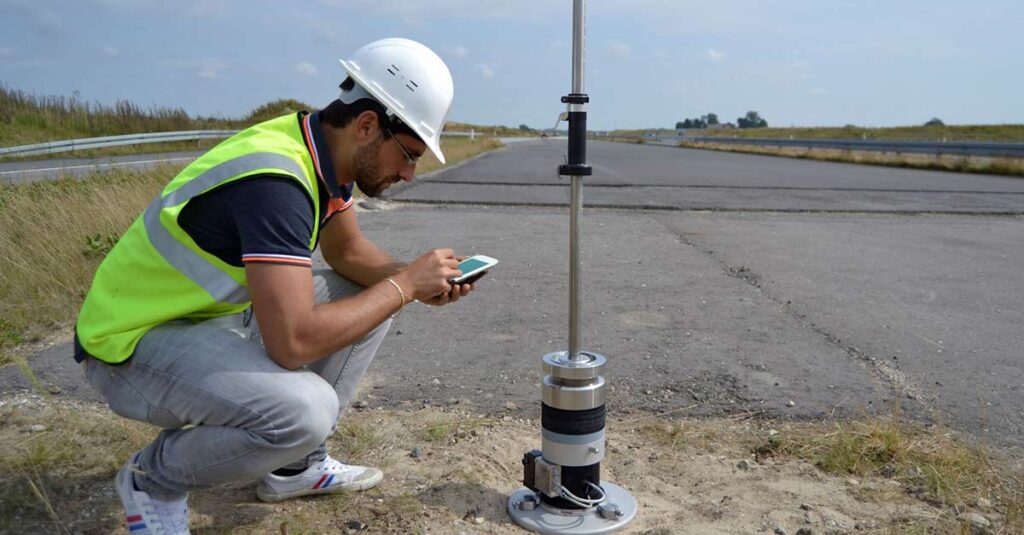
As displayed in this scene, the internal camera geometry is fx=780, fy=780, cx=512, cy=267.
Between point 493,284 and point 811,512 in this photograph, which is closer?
point 811,512

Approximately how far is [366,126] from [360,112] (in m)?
0.05

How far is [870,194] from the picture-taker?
12727 millimetres

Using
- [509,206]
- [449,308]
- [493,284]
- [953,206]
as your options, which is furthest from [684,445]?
[953,206]

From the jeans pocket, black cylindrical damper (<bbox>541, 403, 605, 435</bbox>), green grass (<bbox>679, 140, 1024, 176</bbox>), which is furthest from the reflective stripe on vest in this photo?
green grass (<bbox>679, 140, 1024, 176</bbox>)

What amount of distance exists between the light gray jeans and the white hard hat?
864 millimetres

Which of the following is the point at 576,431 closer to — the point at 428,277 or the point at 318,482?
the point at 428,277

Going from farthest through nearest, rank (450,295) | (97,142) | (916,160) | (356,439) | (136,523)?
(916,160) < (97,142) < (356,439) < (450,295) < (136,523)

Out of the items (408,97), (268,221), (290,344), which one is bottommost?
(290,344)

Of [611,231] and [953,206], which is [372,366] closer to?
[611,231]

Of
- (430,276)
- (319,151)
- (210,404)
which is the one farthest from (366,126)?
(210,404)

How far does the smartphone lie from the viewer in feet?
8.40

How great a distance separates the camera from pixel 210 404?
224cm

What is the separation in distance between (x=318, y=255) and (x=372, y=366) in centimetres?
280

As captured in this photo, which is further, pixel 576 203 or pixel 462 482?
pixel 462 482
